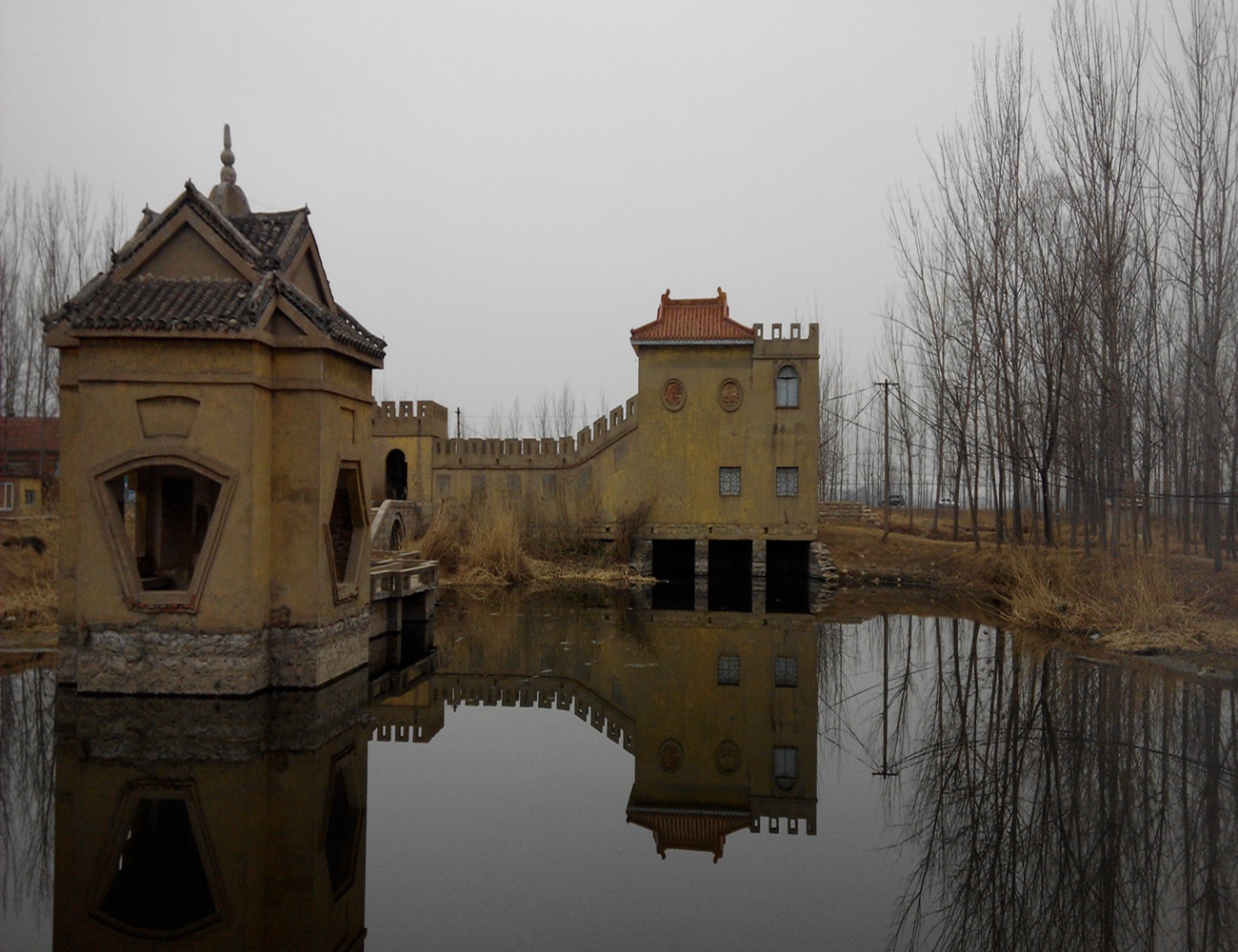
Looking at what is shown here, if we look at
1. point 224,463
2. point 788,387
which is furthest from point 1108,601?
point 224,463

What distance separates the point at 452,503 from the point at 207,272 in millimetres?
18816

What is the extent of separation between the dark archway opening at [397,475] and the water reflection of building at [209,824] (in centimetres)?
2513

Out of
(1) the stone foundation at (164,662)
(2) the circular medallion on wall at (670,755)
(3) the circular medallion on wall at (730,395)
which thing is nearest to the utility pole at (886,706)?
(2) the circular medallion on wall at (670,755)

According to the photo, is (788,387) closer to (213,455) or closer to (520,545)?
(520,545)

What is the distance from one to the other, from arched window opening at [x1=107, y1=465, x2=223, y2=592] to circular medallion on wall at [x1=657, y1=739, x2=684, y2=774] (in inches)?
343

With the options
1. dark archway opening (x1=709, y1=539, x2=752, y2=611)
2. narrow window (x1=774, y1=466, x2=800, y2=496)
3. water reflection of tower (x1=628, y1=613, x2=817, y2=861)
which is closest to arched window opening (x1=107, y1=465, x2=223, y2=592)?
water reflection of tower (x1=628, y1=613, x2=817, y2=861)

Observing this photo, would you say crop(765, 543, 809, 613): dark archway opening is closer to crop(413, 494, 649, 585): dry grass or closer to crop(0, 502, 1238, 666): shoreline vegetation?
crop(0, 502, 1238, 666): shoreline vegetation

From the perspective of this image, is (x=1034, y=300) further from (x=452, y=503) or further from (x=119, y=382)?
(x=119, y=382)

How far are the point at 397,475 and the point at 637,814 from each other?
30618 millimetres

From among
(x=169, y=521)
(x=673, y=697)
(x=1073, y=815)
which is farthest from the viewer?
(x=169, y=521)

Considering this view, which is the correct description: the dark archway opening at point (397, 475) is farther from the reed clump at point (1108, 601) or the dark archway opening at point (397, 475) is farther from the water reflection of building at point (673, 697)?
the reed clump at point (1108, 601)

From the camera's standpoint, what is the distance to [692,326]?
29.6m

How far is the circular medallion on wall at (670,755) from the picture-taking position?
9555 millimetres

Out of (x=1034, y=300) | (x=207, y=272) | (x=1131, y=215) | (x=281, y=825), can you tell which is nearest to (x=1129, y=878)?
(x=281, y=825)
